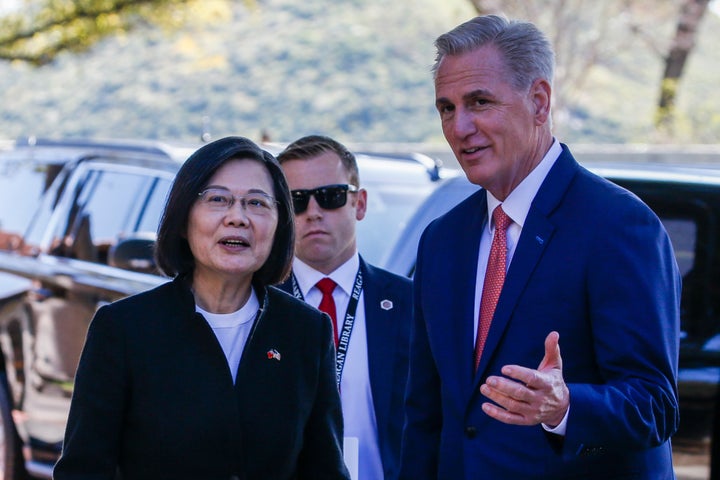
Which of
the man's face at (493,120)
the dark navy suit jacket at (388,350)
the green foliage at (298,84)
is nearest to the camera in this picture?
the man's face at (493,120)

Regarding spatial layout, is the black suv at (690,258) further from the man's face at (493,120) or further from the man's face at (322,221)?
the man's face at (493,120)

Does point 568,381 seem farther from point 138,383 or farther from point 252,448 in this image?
point 138,383

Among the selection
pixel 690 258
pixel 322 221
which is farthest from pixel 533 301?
pixel 690 258

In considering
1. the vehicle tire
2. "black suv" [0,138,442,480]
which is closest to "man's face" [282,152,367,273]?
"black suv" [0,138,442,480]

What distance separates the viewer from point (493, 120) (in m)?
3.15

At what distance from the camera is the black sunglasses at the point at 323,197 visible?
4488 millimetres

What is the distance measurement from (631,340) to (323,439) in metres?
0.97

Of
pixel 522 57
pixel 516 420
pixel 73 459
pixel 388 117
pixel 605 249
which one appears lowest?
pixel 73 459

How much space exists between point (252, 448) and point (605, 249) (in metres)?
1.04

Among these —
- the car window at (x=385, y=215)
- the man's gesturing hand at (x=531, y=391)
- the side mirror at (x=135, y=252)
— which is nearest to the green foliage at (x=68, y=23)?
the side mirror at (x=135, y=252)

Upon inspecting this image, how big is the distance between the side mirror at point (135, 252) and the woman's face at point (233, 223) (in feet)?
8.61

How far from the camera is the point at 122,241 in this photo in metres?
6.33

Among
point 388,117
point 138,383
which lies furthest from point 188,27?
point 138,383

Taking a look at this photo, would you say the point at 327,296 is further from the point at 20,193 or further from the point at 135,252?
the point at 20,193
